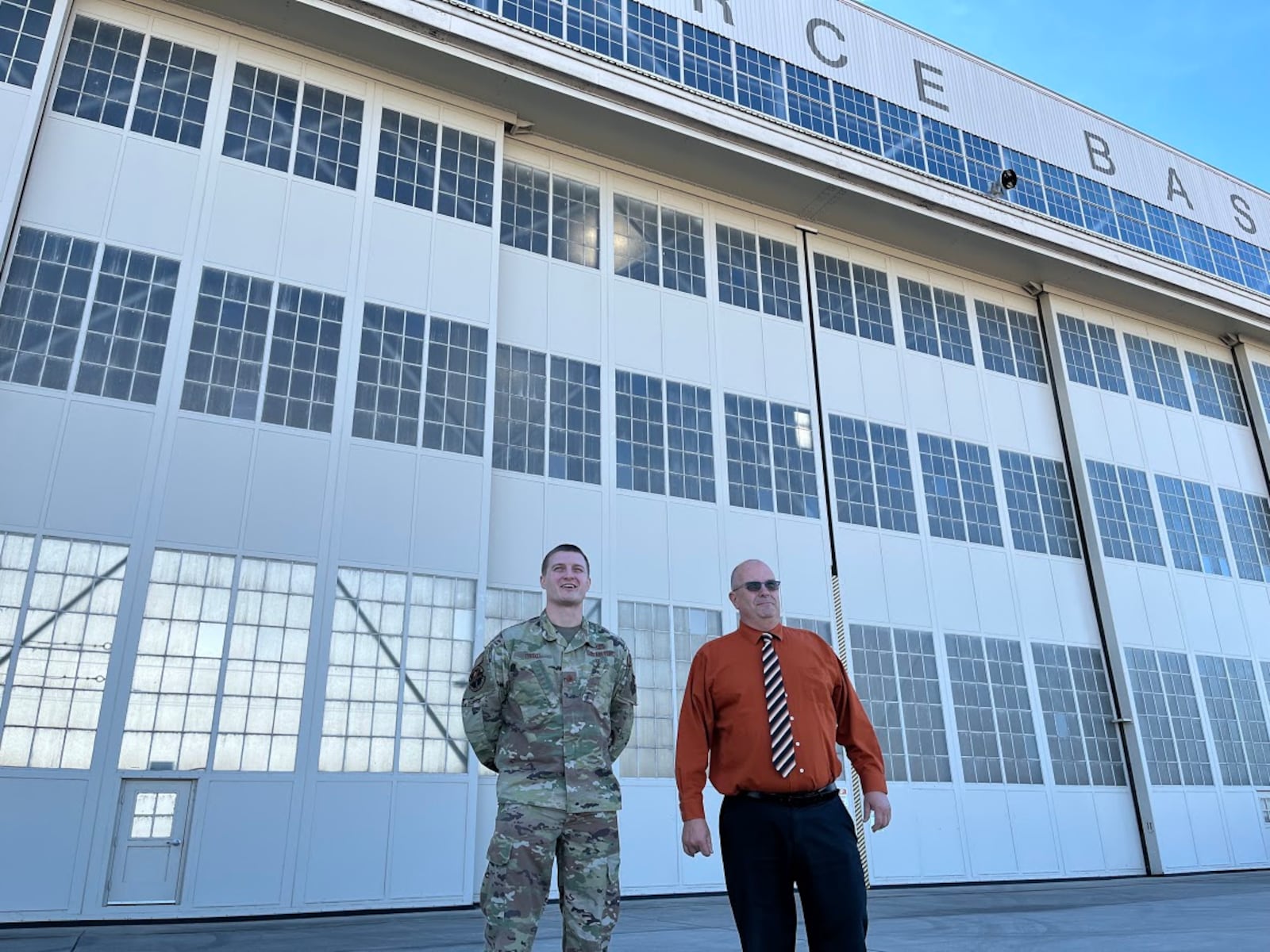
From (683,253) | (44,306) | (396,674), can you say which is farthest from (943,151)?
(44,306)

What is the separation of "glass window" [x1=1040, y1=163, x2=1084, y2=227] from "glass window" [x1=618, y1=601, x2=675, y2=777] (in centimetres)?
1347

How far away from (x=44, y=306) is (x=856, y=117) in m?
14.6

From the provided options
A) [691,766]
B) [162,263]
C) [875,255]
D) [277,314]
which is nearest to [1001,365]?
[875,255]

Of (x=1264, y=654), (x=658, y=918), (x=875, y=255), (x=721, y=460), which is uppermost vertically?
(x=875, y=255)

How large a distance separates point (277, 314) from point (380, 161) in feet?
10.5

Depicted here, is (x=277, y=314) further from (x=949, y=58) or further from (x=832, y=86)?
(x=949, y=58)

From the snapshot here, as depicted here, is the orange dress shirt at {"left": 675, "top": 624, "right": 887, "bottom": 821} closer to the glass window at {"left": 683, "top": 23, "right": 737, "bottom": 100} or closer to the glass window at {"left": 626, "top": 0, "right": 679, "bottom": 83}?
the glass window at {"left": 626, "top": 0, "right": 679, "bottom": 83}

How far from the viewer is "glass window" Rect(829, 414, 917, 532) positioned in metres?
16.5

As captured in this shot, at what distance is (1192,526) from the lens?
20.3 meters

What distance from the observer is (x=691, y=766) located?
392cm

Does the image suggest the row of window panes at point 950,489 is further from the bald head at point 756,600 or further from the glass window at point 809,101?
the bald head at point 756,600

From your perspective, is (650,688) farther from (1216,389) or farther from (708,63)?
(1216,389)

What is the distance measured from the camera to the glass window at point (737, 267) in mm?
16797

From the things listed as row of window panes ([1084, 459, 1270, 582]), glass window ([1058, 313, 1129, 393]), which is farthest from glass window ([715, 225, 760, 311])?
row of window panes ([1084, 459, 1270, 582])
